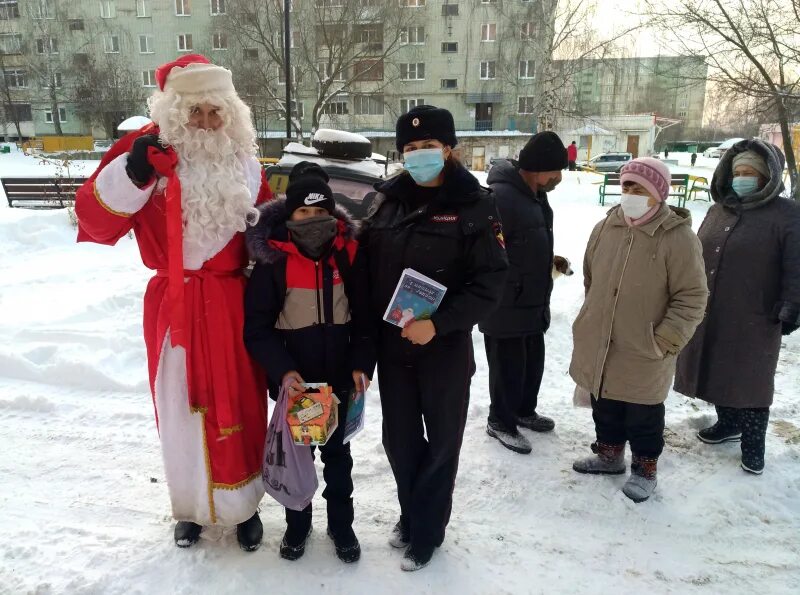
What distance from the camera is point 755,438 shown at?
3.28 m

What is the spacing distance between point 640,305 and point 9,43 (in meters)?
53.8

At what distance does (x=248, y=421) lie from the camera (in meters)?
2.52

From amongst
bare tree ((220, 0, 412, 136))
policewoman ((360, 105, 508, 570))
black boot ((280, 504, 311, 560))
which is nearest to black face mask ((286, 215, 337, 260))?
policewoman ((360, 105, 508, 570))

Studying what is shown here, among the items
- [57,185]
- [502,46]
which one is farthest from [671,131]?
[57,185]

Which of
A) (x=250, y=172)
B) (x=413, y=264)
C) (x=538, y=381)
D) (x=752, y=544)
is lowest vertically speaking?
(x=752, y=544)

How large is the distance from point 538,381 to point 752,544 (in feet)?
4.83

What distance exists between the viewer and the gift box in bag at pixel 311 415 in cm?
219

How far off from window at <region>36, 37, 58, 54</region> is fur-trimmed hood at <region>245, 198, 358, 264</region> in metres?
47.4

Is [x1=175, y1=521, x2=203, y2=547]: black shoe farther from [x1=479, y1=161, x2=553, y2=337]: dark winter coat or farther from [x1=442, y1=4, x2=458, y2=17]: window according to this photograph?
[x1=442, y1=4, x2=458, y2=17]: window

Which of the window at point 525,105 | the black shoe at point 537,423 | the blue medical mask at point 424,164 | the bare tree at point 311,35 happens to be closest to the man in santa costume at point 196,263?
the blue medical mask at point 424,164

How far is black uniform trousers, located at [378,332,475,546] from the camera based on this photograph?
2.36 m

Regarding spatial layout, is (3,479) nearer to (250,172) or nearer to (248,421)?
(248,421)

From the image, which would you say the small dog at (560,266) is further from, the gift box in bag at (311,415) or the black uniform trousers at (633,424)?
the gift box in bag at (311,415)

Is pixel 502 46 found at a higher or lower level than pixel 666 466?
higher
